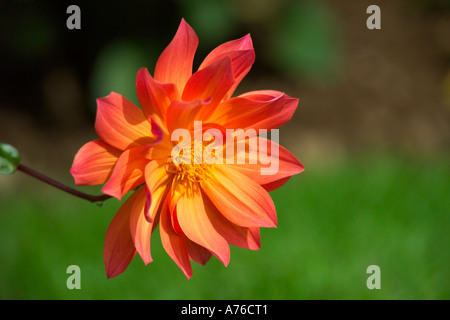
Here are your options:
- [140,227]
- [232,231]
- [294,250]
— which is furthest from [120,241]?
[294,250]

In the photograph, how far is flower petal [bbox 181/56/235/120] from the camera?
0.63 meters

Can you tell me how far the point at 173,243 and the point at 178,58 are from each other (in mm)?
258

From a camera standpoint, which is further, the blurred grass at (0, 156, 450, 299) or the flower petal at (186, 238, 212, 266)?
the blurred grass at (0, 156, 450, 299)

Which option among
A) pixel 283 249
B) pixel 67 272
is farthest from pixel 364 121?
pixel 67 272

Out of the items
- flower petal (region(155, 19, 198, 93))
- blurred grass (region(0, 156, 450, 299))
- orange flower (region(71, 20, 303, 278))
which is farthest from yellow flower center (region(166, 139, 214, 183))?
blurred grass (region(0, 156, 450, 299))

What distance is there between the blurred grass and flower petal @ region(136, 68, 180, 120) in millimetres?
976

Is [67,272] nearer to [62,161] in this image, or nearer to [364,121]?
[62,161]

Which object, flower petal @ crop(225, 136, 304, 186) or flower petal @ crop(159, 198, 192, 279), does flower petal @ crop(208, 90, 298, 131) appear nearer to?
flower petal @ crop(225, 136, 304, 186)

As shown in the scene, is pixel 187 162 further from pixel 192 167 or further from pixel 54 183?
pixel 54 183

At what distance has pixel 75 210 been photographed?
1.98 meters

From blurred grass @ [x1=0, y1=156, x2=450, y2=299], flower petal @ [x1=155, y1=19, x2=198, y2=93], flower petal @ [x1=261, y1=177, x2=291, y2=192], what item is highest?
flower petal @ [x1=155, y1=19, x2=198, y2=93]

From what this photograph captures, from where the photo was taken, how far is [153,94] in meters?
0.63

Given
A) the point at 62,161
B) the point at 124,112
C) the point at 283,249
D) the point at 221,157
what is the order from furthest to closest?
the point at 62,161
the point at 283,249
the point at 221,157
the point at 124,112

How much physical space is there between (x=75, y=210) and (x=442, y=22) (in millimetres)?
2239
